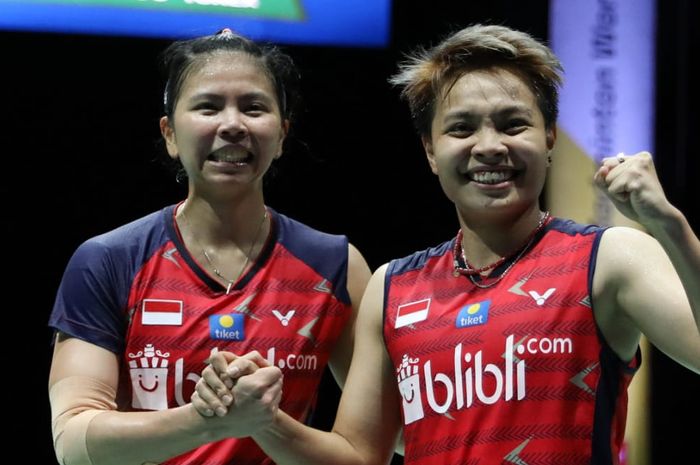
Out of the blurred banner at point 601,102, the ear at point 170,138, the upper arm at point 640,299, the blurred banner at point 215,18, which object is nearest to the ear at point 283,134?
the ear at point 170,138

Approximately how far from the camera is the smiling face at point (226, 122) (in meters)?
2.82

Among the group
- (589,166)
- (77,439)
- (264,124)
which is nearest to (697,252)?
(264,124)

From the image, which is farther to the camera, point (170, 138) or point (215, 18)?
point (215, 18)

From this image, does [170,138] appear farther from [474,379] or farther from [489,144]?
[474,379]

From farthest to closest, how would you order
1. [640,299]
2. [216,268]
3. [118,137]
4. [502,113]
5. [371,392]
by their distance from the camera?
[118,137]
[216,268]
[371,392]
[502,113]
[640,299]

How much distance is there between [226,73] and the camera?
2.88m

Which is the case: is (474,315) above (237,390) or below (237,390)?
above

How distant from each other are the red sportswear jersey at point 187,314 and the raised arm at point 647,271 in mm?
746

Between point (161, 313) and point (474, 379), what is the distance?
784 millimetres

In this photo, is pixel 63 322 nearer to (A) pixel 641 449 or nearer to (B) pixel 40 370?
(B) pixel 40 370

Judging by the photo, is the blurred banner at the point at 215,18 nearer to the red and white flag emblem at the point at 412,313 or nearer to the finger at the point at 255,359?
the red and white flag emblem at the point at 412,313

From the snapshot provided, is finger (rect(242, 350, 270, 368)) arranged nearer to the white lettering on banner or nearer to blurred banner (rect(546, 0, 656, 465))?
the white lettering on banner

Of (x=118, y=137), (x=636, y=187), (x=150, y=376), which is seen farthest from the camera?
(x=118, y=137)

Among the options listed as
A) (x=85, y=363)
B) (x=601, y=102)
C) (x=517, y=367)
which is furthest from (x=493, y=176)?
(x=601, y=102)
